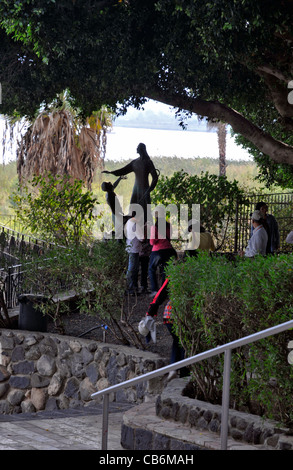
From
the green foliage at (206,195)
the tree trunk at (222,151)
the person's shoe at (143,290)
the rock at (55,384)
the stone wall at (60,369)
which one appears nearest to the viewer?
the stone wall at (60,369)

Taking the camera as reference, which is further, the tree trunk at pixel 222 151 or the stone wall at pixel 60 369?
the tree trunk at pixel 222 151

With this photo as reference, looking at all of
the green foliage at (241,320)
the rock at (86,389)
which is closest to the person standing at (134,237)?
the rock at (86,389)

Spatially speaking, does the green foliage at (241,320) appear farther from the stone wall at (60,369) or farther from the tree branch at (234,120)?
the tree branch at (234,120)

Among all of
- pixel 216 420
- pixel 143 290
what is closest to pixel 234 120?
pixel 143 290

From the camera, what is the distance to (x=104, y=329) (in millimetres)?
8719

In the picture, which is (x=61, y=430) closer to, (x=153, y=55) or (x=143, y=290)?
(x=143, y=290)

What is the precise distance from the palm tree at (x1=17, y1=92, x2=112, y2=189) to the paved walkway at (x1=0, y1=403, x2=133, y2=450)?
13.0 metres

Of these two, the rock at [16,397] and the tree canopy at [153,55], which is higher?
the tree canopy at [153,55]

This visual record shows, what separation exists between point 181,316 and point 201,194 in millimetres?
10191

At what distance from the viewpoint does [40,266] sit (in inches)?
370

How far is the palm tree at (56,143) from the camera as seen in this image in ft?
65.0

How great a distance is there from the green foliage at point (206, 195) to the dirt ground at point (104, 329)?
4318mm

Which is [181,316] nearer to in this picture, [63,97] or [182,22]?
[182,22]

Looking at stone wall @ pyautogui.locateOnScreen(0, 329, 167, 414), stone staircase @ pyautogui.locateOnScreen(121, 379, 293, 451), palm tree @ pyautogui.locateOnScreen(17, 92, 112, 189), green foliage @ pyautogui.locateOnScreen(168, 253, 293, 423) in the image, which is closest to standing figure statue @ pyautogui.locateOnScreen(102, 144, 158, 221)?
stone wall @ pyautogui.locateOnScreen(0, 329, 167, 414)
